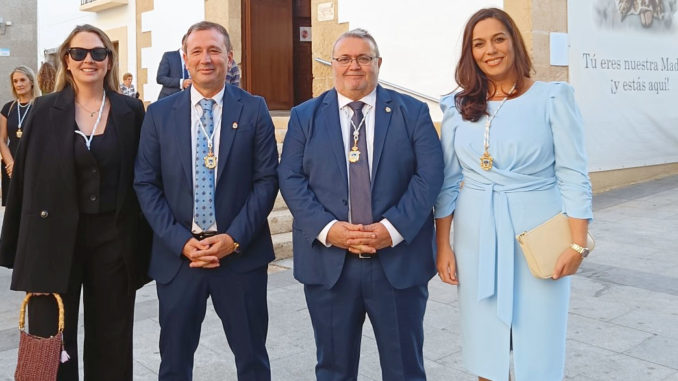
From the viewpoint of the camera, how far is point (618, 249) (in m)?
6.06

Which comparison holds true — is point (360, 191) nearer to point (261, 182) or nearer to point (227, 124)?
point (261, 182)

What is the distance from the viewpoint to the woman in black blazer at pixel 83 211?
2.82 metres

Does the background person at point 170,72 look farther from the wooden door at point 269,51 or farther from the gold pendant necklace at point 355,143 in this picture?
the wooden door at point 269,51

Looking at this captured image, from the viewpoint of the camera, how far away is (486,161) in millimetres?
2541

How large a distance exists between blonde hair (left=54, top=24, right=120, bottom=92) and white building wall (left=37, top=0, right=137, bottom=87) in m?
9.02

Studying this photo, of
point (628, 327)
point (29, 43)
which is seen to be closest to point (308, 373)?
point (628, 327)

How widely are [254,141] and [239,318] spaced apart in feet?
2.40

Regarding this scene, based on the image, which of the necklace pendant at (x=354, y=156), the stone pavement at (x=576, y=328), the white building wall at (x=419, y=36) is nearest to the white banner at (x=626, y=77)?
the white building wall at (x=419, y=36)

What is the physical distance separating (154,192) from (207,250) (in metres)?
0.33

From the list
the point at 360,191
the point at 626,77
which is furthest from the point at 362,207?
the point at 626,77

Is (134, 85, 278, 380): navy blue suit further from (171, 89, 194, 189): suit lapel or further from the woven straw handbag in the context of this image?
the woven straw handbag

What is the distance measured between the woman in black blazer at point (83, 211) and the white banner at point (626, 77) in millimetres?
6070

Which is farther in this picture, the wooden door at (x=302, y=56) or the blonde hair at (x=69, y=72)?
the wooden door at (x=302, y=56)

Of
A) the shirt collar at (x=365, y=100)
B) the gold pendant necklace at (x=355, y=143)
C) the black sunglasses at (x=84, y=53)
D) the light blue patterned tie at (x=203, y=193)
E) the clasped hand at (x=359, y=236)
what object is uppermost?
the black sunglasses at (x=84, y=53)
